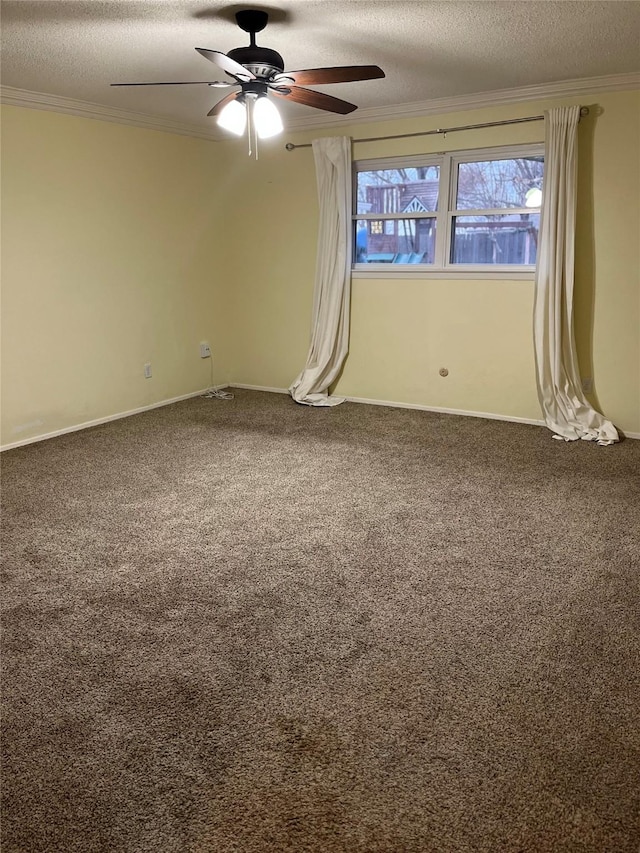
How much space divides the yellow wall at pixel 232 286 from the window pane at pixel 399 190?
19 cm

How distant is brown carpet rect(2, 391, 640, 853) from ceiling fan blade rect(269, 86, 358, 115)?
2090 mm

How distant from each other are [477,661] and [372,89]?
12.5 feet

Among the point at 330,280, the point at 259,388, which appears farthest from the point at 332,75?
the point at 259,388

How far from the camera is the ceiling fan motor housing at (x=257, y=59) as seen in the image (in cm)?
319

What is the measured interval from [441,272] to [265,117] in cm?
230

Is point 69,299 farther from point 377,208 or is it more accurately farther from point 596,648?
point 596,648

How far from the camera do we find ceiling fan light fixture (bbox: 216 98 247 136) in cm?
349

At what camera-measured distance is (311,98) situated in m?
3.49

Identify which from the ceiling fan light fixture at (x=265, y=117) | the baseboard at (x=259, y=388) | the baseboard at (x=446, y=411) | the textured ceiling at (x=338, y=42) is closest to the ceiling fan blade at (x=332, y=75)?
the ceiling fan light fixture at (x=265, y=117)

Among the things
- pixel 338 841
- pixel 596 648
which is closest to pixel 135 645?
pixel 338 841

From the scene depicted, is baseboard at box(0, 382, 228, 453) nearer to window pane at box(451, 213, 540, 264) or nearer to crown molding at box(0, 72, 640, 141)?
crown molding at box(0, 72, 640, 141)

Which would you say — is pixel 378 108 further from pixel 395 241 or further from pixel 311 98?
pixel 311 98

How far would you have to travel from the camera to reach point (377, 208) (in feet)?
18.1

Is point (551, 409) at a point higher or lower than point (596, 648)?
higher
